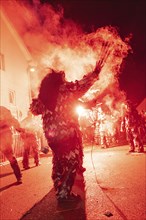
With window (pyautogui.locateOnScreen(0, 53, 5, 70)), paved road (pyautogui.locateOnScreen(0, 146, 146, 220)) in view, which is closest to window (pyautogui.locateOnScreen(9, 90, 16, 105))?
window (pyautogui.locateOnScreen(0, 53, 5, 70))

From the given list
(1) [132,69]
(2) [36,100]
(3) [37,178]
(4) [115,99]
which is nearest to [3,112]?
(3) [37,178]

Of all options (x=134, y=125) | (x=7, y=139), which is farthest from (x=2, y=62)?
(x=7, y=139)

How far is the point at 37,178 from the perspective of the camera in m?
8.23

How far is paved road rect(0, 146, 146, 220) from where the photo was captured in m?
4.61

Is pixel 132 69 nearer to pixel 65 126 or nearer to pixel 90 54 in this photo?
pixel 90 54

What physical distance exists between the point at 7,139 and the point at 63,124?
3.13m

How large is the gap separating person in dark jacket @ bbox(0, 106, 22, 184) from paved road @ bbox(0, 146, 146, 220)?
41cm

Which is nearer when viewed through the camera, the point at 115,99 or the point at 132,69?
the point at 115,99

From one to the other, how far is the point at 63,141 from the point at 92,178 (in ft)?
8.75

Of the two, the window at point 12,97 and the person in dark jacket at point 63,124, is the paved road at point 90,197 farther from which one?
the window at point 12,97

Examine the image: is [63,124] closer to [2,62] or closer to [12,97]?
[2,62]

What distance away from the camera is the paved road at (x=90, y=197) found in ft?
15.1

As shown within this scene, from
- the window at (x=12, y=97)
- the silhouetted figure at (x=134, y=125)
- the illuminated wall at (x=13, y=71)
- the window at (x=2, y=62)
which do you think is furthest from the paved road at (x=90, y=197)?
the window at (x=12, y=97)

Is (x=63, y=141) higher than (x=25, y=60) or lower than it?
lower
